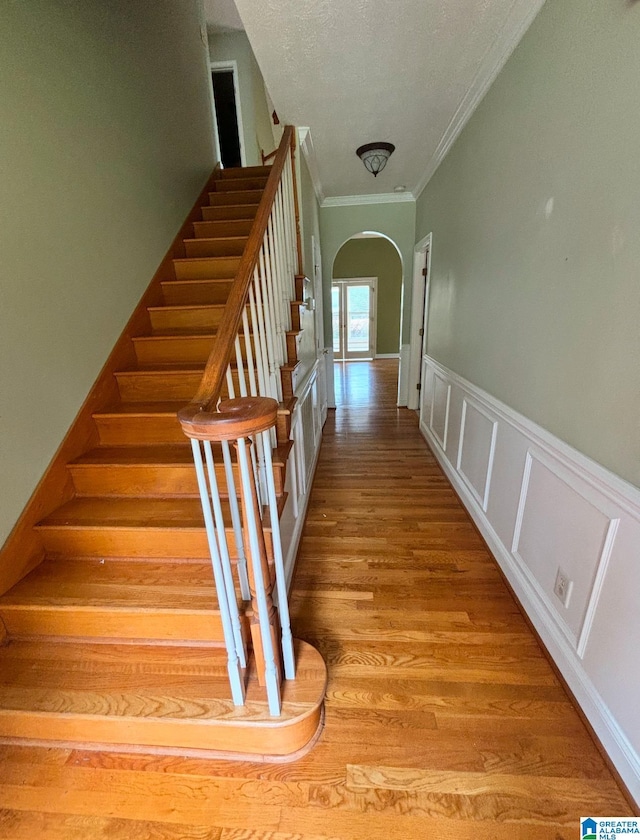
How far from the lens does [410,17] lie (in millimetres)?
1696

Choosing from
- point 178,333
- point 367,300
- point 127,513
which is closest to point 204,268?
point 178,333

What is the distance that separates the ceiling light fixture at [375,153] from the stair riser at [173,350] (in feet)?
6.96

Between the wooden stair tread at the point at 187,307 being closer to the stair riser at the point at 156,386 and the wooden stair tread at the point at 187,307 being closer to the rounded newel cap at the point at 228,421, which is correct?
the stair riser at the point at 156,386

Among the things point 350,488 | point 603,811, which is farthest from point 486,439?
point 603,811

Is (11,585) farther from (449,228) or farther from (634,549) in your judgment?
(449,228)

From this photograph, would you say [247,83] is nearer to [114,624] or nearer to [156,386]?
[156,386]

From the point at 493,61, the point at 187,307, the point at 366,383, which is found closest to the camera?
the point at 493,61

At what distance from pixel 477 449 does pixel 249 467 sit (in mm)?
1817

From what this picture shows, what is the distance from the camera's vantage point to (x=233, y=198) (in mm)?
3131

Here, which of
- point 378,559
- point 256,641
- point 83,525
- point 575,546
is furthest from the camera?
point 378,559

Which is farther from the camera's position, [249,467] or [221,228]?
[221,228]

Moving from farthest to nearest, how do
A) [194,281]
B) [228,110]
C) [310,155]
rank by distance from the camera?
[228,110] → [310,155] → [194,281]

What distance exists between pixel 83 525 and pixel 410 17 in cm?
277

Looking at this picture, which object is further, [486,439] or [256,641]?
[486,439]
